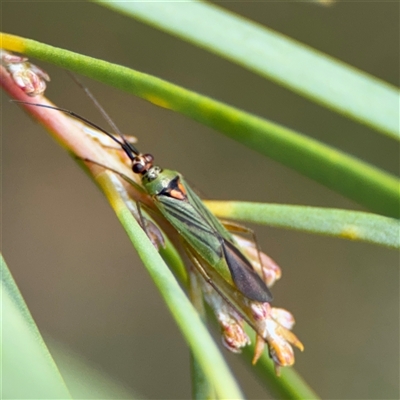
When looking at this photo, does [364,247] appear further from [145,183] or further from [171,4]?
[171,4]

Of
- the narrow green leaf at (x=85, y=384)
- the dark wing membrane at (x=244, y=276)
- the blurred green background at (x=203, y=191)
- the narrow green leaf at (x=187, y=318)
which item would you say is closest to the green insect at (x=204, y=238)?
the dark wing membrane at (x=244, y=276)

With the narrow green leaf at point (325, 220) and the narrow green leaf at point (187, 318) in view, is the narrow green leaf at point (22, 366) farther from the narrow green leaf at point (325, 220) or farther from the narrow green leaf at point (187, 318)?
the narrow green leaf at point (325, 220)

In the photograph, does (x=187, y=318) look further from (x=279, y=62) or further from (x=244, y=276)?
(x=244, y=276)

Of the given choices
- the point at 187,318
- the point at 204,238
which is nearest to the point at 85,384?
the point at 204,238

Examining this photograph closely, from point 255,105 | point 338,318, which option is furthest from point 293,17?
point 338,318

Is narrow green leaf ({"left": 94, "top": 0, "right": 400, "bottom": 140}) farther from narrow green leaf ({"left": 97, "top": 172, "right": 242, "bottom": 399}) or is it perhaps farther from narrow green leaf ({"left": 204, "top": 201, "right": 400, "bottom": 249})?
narrow green leaf ({"left": 97, "top": 172, "right": 242, "bottom": 399})
